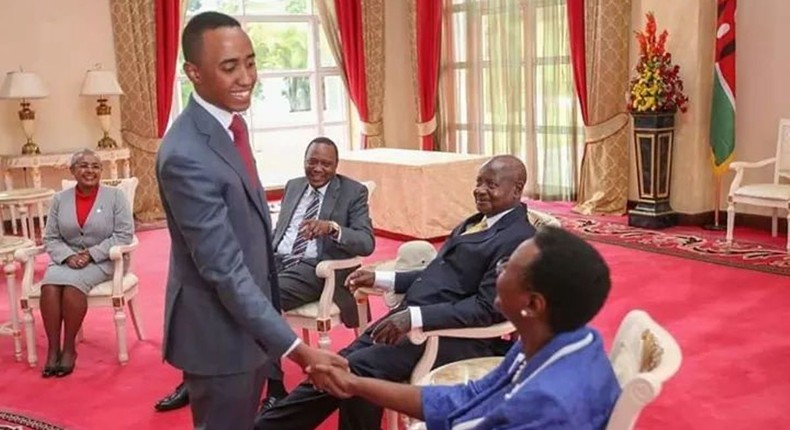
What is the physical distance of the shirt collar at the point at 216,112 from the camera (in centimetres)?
183

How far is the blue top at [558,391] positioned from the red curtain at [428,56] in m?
8.04

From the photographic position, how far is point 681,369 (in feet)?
12.5

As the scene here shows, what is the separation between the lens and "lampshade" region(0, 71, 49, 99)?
729cm

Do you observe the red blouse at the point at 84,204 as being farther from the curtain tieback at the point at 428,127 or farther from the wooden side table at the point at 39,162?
the curtain tieback at the point at 428,127

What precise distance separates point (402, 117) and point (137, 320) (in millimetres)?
→ 6089

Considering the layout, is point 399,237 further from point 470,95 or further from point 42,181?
point 42,181

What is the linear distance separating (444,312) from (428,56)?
7252 millimetres

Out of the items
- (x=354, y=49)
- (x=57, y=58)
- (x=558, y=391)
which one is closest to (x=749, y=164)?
(x=354, y=49)

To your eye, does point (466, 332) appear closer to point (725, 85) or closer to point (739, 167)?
point (739, 167)

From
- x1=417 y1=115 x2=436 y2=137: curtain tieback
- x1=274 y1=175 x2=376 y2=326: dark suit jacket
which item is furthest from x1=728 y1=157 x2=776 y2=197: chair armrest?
x1=417 y1=115 x2=436 y2=137: curtain tieback

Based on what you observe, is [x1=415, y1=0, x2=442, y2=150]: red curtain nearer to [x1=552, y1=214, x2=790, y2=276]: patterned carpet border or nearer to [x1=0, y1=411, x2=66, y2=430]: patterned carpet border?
[x1=552, y1=214, x2=790, y2=276]: patterned carpet border

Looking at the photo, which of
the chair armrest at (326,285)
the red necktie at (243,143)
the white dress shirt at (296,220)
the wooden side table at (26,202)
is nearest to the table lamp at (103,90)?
the wooden side table at (26,202)

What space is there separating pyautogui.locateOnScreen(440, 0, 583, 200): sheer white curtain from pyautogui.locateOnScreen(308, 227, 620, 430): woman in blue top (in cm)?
683

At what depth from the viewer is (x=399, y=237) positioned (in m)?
6.96
